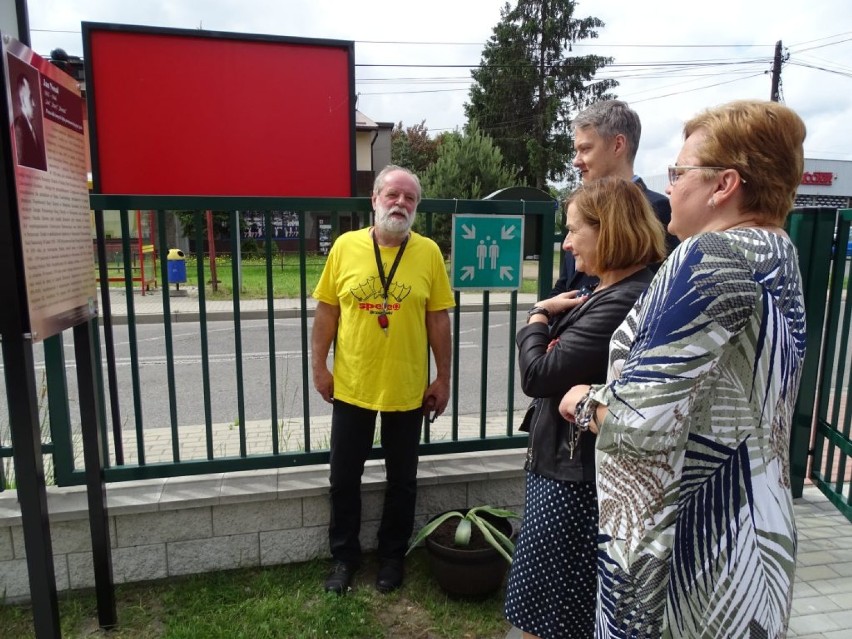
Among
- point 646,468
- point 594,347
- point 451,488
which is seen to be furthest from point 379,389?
point 646,468

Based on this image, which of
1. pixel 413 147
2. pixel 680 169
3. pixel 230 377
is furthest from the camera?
pixel 413 147

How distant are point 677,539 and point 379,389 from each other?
152 centimetres

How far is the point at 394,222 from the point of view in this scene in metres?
2.50

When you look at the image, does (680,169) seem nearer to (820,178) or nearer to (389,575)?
(389,575)

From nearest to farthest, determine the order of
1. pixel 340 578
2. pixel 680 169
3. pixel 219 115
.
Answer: pixel 680 169 < pixel 340 578 < pixel 219 115

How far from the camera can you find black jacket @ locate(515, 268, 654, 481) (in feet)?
5.56

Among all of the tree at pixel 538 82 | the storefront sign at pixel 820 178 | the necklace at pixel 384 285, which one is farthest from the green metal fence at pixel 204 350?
the storefront sign at pixel 820 178

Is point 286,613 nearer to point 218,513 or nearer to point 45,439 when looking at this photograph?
point 218,513

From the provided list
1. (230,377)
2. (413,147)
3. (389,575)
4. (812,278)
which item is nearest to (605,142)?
(812,278)

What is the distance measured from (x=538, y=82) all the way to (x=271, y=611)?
104ft

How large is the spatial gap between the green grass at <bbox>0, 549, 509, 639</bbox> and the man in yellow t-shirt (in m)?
0.12

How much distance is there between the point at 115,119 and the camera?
265 centimetres

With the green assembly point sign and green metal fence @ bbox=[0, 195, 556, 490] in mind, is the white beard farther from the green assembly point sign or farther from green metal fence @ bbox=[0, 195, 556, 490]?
the green assembly point sign

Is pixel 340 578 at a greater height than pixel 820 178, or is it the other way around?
pixel 820 178
